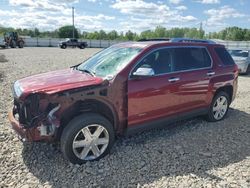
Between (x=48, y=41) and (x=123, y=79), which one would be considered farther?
(x=48, y=41)

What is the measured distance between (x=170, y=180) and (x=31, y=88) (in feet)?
7.49

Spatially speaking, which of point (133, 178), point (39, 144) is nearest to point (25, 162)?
point (39, 144)

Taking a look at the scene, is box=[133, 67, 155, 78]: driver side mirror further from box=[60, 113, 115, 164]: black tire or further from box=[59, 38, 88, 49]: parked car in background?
box=[59, 38, 88, 49]: parked car in background

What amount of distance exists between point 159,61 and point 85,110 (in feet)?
5.25

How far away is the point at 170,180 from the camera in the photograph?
3463 mm

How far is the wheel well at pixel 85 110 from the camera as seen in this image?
11.7 feet

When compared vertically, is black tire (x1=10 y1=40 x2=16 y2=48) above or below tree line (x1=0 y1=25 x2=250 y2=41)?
below

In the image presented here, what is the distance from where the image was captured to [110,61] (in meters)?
4.40

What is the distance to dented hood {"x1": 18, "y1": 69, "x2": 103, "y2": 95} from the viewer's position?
11.5ft

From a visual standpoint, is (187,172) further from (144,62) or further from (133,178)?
(144,62)

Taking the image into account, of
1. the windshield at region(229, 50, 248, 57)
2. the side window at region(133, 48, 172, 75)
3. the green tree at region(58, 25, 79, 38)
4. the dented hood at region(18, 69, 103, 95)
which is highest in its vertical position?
the green tree at region(58, 25, 79, 38)

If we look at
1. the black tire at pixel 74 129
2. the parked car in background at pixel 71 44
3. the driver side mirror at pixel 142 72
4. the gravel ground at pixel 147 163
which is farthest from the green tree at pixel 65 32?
the black tire at pixel 74 129

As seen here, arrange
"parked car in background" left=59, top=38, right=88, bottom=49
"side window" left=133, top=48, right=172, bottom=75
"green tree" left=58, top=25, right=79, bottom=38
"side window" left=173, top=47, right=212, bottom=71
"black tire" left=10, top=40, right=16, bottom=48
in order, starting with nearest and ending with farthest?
"side window" left=133, top=48, right=172, bottom=75 < "side window" left=173, top=47, right=212, bottom=71 < "black tire" left=10, top=40, right=16, bottom=48 < "parked car in background" left=59, top=38, right=88, bottom=49 < "green tree" left=58, top=25, right=79, bottom=38

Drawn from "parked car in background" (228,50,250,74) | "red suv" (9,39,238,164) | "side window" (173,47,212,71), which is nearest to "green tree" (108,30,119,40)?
"parked car in background" (228,50,250,74)
